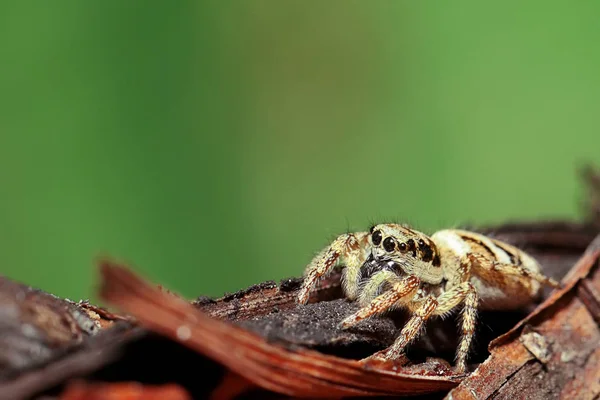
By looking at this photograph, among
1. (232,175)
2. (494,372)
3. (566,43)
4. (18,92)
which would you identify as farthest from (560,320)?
(18,92)

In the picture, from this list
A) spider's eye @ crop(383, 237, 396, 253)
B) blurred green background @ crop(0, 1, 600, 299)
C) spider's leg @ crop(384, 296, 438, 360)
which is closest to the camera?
spider's leg @ crop(384, 296, 438, 360)

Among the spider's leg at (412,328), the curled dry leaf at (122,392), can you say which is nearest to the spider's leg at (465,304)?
the spider's leg at (412,328)

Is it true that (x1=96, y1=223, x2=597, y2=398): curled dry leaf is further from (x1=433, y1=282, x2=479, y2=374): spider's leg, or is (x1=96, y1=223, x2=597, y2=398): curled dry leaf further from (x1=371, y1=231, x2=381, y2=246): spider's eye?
(x1=371, y1=231, x2=381, y2=246): spider's eye

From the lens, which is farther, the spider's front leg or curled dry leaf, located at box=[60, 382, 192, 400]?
the spider's front leg

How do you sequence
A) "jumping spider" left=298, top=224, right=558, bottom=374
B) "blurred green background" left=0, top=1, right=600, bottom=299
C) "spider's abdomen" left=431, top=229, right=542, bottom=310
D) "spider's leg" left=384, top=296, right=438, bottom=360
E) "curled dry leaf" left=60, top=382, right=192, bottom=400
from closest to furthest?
"curled dry leaf" left=60, top=382, right=192, bottom=400 < "spider's leg" left=384, top=296, right=438, bottom=360 < "jumping spider" left=298, top=224, right=558, bottom=374 < "spider's abdomen" left=431, top=229, right=542, bottom=310 < "blurred green background" left=0, top=1, right=600, bottom=299

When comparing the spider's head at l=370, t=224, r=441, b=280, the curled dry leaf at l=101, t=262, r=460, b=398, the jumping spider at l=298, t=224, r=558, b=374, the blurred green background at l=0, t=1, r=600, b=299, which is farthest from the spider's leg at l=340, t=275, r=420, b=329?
the blurred green background at l=0, t=1, r=600, b=299

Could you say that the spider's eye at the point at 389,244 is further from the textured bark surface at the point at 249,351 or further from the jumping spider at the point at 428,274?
the textured bark surface at the point at 249,351

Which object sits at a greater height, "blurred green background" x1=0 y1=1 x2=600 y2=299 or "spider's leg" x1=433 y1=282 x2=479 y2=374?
"blurred green background" x1=0 y1=1 x2=600 y2=299
